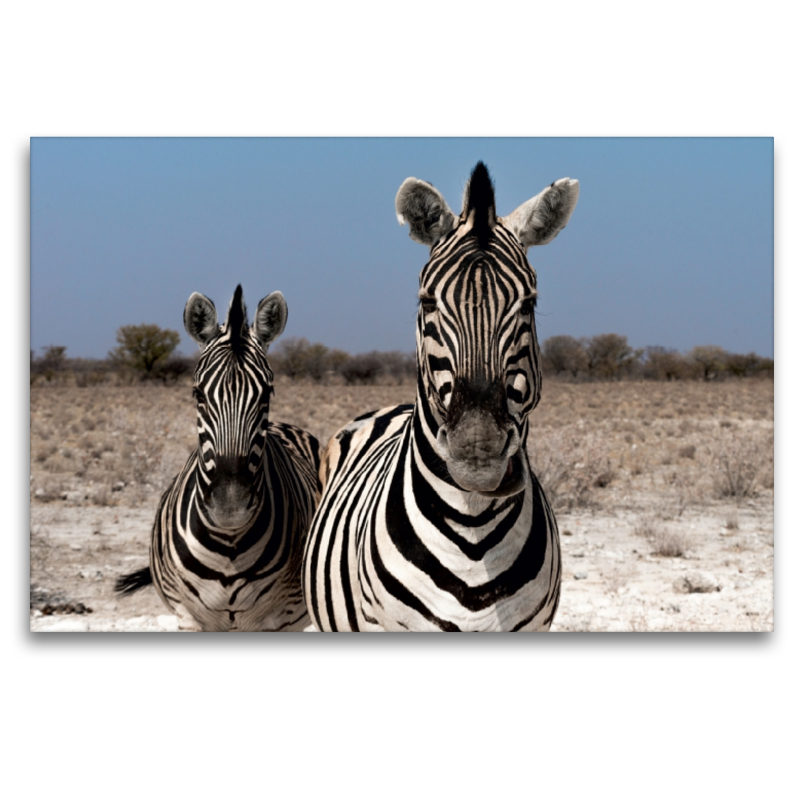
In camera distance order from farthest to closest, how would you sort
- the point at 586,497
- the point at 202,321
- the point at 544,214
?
1. the point at 586,497
2. the point at 202,321
3. the point at 544,214

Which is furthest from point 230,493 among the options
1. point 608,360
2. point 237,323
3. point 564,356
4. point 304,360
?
point 608,360

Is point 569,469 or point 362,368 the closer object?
point 362,368

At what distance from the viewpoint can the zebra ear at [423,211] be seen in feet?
8.82

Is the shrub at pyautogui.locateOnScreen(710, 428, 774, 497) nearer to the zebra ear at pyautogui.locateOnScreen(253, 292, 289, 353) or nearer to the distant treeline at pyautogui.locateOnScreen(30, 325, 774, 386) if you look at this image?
the distant treeline at pyautogui.locateOnScreen(30, 325, 774, 386)

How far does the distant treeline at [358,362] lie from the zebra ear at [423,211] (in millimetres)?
1931

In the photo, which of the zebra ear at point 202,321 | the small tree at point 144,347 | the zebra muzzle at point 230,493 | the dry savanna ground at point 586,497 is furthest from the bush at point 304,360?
the zebra muzzle at point 230,493

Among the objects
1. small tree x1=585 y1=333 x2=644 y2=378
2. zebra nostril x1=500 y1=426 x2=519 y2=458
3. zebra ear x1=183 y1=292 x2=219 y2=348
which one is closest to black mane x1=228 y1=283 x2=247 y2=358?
zebra ear x1=183 y1=292 x2=219 y2=348

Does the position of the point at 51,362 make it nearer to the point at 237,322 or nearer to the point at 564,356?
the point at 237,322

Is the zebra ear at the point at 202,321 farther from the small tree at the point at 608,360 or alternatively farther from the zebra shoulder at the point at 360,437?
the small tree at the point at 608,360

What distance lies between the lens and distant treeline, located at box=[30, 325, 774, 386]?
14.4 ft

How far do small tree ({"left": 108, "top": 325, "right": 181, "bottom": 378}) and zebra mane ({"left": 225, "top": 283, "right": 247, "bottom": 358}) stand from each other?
3.46 ft

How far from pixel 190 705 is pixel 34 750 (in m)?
0.76

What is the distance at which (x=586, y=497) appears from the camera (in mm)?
7281

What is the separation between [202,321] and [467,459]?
1.83m
